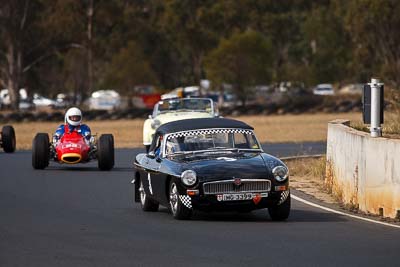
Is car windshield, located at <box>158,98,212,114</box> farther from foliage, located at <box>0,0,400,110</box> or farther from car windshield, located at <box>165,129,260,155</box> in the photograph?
foliage, located at <box>0,0,400,110</box>

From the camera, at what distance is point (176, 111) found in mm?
33156

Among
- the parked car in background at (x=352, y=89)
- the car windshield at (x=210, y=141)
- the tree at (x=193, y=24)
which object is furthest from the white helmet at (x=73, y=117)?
the tree at (x=193, y=24)

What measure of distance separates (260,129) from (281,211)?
35.9 meters

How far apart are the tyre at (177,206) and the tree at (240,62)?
203ft

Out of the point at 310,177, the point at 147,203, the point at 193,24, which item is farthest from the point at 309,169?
the point at 193,24

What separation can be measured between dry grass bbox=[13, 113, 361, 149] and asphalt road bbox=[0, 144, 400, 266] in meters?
21.5

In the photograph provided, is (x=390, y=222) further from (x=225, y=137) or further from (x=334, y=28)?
(x=334, y=28)

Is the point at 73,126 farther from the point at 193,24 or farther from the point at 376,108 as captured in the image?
the point at 193,24

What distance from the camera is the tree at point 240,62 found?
7800 cm

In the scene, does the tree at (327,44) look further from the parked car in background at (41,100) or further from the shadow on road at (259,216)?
the shadow on road at (259,216)

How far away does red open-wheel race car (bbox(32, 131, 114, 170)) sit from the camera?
84.9ft

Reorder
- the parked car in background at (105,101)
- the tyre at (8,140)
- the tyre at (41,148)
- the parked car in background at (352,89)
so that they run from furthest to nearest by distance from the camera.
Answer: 1. the parked car in background at (105,101)
2. the parked car in background at (352,89)
3. the tyre at (8,140)
4. the tyre at (41,148)

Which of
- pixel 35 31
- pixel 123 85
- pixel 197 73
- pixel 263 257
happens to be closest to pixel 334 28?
pixel 197 73

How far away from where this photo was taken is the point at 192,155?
16281mm
